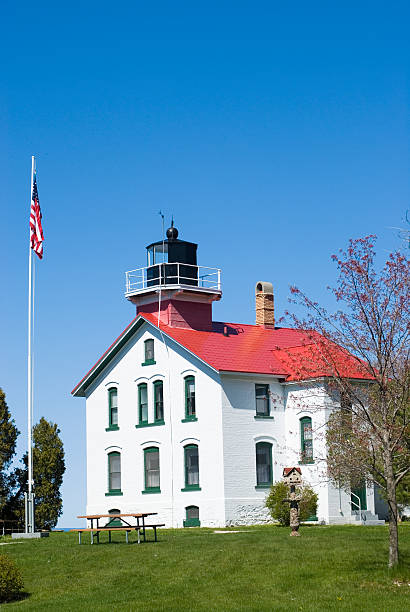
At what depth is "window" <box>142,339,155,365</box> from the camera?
39.9 m

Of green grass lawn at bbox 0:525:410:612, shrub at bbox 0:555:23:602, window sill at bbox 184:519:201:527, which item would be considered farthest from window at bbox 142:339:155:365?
shrub at bbox 0:555:23:602

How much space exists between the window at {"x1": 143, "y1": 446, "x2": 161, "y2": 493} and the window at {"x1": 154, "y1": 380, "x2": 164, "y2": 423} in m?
1.25

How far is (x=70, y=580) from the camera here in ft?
70.2

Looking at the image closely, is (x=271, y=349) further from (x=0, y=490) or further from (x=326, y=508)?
(x=0, y=490)

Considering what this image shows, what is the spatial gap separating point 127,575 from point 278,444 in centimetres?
1766

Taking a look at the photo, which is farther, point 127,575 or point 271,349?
point 271,349

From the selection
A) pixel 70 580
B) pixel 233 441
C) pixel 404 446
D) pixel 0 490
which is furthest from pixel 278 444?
pixel 70 580

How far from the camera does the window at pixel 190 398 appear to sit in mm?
37875

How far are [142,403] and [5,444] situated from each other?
679cm

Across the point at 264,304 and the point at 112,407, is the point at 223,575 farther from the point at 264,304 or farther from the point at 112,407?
the point at 264,304

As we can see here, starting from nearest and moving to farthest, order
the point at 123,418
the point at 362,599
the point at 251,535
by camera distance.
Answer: the point at 362,599 < the point at 251,535 < the point at 123,418

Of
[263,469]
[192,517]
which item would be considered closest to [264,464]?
[263,469]

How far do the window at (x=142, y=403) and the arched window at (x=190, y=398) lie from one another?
245 cm

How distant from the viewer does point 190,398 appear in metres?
38.0
